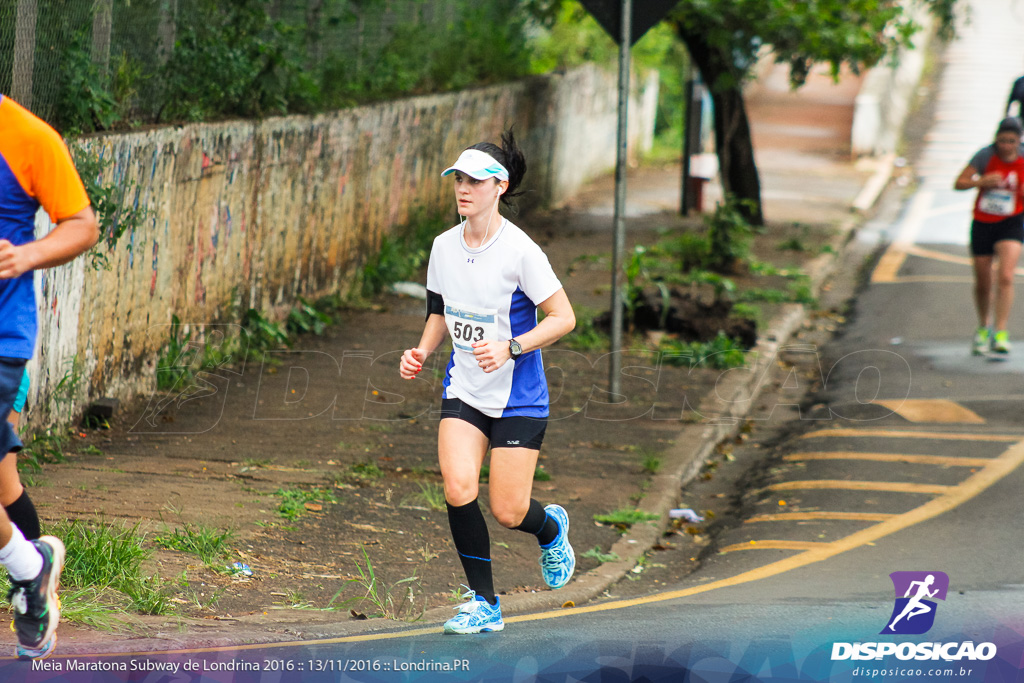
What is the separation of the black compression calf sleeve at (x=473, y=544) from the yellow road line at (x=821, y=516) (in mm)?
2763

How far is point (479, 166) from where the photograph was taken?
4.68 meters

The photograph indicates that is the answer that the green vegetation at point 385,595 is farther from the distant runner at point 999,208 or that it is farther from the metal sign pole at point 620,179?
the distant runner at point 999,208

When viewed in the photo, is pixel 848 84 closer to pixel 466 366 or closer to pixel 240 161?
pixel 240 161

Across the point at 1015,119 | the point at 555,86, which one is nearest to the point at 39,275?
the point at 1015,119

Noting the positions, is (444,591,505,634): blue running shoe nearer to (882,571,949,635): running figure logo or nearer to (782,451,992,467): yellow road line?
(882,571,949,635): running figure logo

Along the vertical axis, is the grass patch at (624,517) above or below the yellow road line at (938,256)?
above

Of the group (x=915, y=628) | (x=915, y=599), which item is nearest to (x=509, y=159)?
(x=915, y=628)

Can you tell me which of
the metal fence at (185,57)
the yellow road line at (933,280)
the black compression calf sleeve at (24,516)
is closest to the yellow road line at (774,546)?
the black compression calf sleeve at (24,516)

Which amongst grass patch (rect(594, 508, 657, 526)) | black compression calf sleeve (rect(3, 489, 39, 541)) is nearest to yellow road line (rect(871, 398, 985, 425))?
grass patch (rect(594, 508, 657, 526))

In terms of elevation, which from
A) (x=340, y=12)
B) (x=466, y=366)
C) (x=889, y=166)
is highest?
(x=340, y=12)

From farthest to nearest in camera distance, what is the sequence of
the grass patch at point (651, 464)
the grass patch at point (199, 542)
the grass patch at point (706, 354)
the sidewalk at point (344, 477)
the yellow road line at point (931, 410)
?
the grass patch at point (706, 354), the yellow road line at point (931, 410), the grass patch at point (651, 464), the grass patch at point (199, 542), the sidewalk at point (344, 477)

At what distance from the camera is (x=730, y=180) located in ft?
56.4

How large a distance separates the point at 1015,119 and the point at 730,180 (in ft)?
22.9

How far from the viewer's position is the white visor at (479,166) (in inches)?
184
